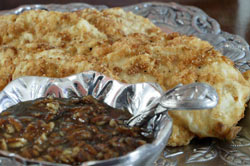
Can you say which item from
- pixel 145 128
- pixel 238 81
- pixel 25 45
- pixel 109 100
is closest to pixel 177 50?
pixel 238 81

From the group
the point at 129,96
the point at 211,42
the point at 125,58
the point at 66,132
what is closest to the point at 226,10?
the point at 211,42

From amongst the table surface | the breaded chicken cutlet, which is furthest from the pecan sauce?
the table surface

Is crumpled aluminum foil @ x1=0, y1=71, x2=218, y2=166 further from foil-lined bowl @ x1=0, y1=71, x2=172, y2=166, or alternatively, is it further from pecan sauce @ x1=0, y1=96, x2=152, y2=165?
pecan sauce @ x1=0, y1=96, x2=152, y2=165

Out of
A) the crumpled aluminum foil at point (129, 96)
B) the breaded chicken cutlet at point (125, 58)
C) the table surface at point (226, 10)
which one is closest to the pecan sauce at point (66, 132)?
the crumpled aluminum foil at point (129, 96)

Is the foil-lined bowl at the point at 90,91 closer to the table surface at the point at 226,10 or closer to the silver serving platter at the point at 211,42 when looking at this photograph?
the silver serving platter at the point at 211,42

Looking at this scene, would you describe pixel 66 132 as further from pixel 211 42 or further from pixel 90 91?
pixel 211 42

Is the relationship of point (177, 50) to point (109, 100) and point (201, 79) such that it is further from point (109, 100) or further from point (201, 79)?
point (109, 100)
